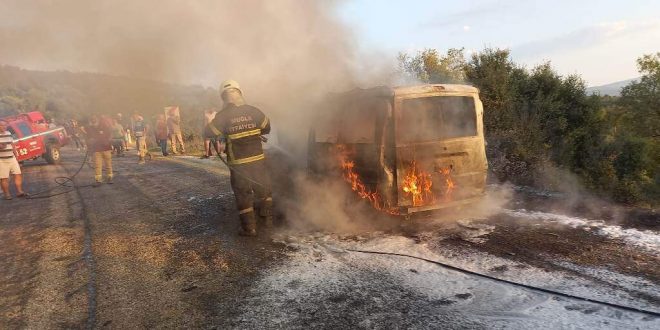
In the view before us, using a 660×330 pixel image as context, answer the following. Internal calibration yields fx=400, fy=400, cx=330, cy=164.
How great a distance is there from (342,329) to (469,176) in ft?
10.8

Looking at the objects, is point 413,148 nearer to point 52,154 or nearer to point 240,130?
point 240,130

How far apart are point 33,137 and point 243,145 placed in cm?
1343

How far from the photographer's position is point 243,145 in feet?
17.1

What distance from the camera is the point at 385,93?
16.8 feet

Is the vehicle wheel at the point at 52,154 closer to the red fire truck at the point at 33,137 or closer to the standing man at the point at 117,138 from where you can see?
the red fire truck at the point at 33,137

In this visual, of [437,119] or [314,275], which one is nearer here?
[314,275]

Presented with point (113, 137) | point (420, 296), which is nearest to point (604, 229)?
point (420, 296)

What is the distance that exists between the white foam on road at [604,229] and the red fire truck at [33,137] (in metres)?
15.5

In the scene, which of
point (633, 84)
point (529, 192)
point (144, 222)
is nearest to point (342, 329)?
point (144, 222)

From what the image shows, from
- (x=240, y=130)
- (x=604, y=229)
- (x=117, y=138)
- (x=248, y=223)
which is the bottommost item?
(x=604, y=229)

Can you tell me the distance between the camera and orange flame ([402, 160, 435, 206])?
5098mm

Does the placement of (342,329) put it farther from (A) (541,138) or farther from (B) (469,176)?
(A) (541,138)

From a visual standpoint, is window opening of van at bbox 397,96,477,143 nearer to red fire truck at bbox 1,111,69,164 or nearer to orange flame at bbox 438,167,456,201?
orange flame at bbox 438,167,456,201

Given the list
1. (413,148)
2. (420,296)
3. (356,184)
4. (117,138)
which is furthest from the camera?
(117,138)
